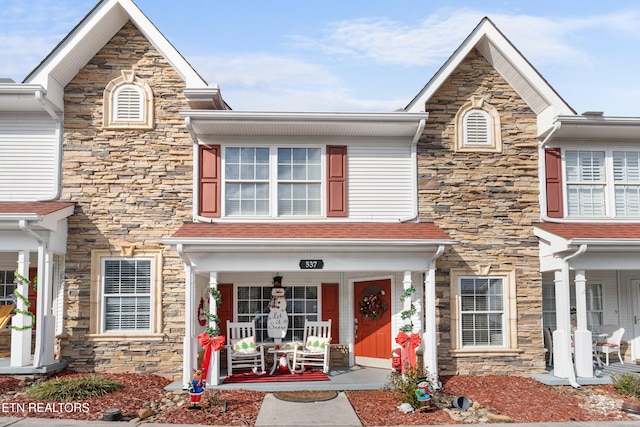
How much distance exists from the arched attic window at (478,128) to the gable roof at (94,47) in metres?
5.52

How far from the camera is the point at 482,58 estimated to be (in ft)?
42.3

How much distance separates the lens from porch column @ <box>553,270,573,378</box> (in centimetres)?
1143

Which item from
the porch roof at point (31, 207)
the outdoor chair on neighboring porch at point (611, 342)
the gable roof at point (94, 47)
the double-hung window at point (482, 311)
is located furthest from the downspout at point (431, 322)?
the porch roof at point (31, 207)

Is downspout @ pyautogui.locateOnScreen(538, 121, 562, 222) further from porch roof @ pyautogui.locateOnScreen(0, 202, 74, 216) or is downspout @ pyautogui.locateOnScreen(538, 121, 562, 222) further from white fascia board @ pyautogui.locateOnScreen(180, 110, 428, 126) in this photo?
porch roof @ pyautogui.locateOnScreen(0, 202, 74, 216)

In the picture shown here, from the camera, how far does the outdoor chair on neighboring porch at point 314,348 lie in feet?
39.0

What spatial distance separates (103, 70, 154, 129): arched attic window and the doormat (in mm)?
6424

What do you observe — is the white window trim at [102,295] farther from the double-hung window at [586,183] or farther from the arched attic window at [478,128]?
the double-hung window at [586,183]

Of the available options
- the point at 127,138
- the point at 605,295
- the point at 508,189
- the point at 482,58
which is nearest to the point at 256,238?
the point at 127,138

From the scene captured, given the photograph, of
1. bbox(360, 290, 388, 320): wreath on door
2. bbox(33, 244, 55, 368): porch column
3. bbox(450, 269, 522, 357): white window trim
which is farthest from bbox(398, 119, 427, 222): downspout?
bbox(33, 244, 55, 368): porch column

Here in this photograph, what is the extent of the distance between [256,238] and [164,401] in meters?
3.34

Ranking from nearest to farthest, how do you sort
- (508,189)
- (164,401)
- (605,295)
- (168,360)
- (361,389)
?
(164,401) → (361,389) → (168,360) → (508,189) → (605,295)

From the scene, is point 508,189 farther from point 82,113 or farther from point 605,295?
point 82,113

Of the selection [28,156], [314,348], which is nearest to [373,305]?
[314,348]

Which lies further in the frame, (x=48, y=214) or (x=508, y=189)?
Result: (x=508, y=189)
